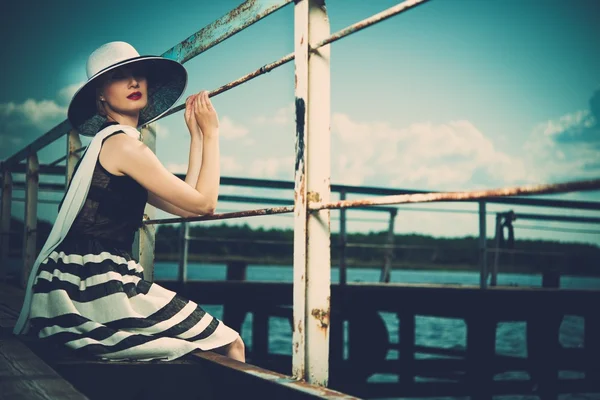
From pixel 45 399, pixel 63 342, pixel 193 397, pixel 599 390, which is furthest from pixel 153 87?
pixel 599 390

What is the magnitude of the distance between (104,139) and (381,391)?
472 cm

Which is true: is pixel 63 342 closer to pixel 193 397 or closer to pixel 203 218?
pixel 193 397

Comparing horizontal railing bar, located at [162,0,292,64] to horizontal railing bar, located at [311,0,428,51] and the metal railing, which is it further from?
horizontal railing bar, located at [311,0,428,51]

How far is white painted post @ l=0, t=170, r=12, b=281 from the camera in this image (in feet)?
16.2

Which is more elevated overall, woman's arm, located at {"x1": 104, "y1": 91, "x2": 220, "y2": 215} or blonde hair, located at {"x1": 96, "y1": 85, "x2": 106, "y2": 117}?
Answer: blonde hair, located at {"x1": 96, "y1": 85, "x2": 106, "y2": 117}

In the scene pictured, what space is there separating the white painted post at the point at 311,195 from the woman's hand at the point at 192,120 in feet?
1.79

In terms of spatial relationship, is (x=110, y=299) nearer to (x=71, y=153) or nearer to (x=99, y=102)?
(x=99, y=102)

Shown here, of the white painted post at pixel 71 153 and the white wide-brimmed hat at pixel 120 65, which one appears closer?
the white wide-brimmed hat at pixel 120 65

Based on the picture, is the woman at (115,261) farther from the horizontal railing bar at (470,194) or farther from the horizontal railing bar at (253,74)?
the horizontal railing bar at (470,194)

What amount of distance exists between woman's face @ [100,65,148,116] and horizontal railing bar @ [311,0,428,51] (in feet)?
2.52

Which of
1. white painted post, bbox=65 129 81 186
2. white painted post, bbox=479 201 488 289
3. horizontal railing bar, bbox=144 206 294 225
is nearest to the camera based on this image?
horizontal railing bar, bbox=144 206 294 225

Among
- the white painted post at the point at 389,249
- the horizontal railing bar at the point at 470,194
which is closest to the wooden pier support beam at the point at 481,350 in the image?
the white painted post at the point at 389,249

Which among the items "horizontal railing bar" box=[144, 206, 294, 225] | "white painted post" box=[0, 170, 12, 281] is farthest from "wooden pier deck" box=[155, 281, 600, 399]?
"horizontal railing bar" box=[144, 206, 294, 225]

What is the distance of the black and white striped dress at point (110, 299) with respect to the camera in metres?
1.57
